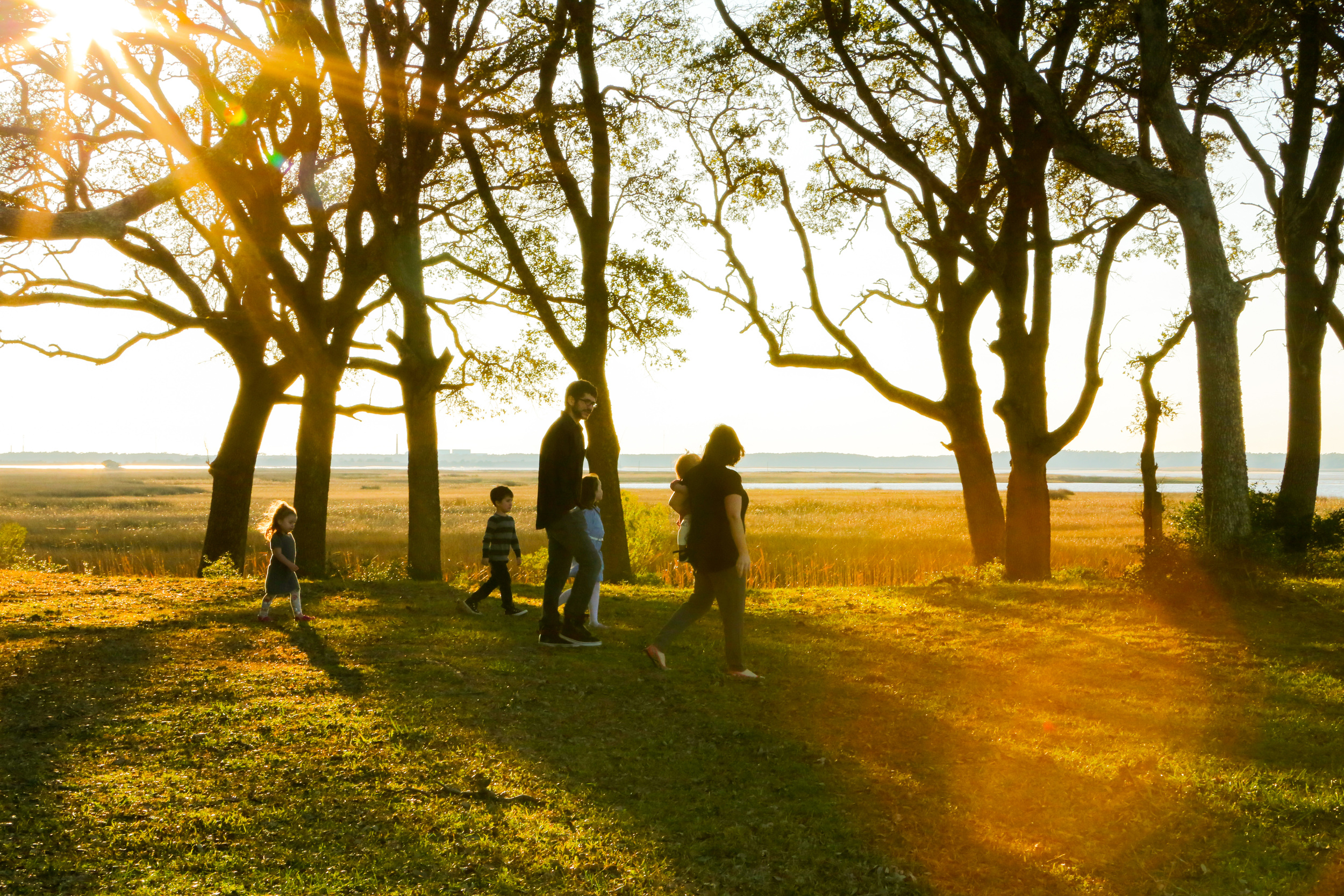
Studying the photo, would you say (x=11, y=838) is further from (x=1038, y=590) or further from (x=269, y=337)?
(x=269, y=337)

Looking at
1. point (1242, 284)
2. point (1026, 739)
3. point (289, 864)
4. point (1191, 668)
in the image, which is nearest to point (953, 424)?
point (1242, 284)

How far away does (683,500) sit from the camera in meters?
9.05

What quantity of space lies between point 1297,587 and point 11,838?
12.5m

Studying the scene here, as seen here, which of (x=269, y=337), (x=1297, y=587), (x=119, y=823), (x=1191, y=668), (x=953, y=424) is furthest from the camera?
(x=269, y=337)

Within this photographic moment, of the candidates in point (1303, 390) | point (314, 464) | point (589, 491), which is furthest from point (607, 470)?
point (1303, 390)

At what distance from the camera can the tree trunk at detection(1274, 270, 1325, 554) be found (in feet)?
58.5

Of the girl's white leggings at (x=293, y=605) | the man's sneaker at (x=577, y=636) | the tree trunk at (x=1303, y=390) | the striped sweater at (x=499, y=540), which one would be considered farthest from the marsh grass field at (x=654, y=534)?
the man's sneaker at (x=577, y=636)

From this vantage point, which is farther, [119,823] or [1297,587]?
[1297,587]

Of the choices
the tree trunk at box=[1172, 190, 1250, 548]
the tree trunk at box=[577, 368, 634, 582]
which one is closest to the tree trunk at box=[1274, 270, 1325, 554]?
the tree trunk at box=[1172, 190, 1250, 548]

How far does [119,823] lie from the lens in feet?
16.2

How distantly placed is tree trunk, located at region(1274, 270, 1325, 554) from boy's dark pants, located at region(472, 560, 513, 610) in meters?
14.0

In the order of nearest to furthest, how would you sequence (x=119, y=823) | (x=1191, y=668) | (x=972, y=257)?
(x=119, y=823), (x=1191, y=668), (x=972, y=257)

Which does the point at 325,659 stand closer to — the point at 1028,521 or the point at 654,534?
the point at 1028,521

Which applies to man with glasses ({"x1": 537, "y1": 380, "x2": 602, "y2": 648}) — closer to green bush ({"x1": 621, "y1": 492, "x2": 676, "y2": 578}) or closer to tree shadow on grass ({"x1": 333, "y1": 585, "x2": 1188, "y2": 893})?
tree shadow on grass ({"x1": 333, "y1": 585, "x2": 1188, "y2": 893})
